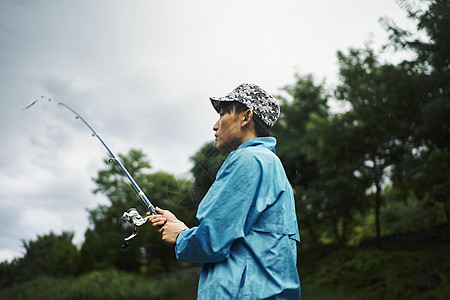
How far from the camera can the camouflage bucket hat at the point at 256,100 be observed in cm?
224

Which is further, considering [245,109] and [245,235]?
[245,109]

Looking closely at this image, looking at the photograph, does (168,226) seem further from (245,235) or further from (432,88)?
(432,88)

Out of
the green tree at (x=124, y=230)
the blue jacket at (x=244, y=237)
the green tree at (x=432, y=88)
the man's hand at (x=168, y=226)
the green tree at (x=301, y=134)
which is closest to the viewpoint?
the blue jacket at (x=244, y=237)

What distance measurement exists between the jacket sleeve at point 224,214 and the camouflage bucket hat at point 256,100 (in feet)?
1.35

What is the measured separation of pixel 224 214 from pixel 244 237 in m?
0.14

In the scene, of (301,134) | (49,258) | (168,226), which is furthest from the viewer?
(49,258)

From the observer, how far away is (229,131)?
2264 mm

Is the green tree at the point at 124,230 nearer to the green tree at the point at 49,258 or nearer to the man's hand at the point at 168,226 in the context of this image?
the green tree at the point at 49,258

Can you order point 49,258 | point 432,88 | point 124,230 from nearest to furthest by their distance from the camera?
1. point 432,88
2. point 49,258
3. point 124,230

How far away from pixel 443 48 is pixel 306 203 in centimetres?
1068

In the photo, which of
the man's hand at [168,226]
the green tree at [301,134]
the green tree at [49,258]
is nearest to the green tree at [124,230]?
the green tree at [49,258]

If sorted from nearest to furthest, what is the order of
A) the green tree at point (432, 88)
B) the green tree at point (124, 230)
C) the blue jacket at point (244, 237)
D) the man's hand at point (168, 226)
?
1. the blue jacket at point (244, 237)
2. the man's hand at point (168, 226)
3. the green tree at point (432, 88)
4. the green tree at point (124, 230)

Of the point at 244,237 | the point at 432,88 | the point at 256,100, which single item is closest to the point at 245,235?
the point at 244,237

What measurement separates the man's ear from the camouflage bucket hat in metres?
0.02
